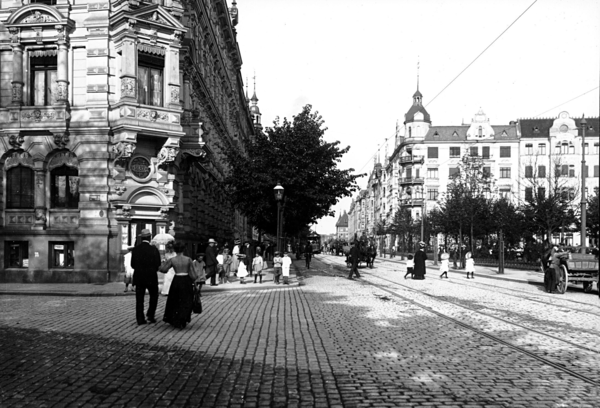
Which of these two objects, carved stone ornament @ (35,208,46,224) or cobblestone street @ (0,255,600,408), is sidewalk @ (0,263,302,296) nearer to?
carved stone ornament @ (35,208,46,224)

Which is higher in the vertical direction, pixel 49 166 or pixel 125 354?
pixel 49 166

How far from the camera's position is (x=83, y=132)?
25062 millimetres

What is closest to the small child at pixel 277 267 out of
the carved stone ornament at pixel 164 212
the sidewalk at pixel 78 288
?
the sidewalk at pixel 78 288

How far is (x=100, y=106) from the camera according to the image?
25.0 m

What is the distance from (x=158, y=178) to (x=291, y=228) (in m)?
16.6

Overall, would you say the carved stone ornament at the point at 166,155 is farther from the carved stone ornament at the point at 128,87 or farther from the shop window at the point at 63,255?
the shop window at the point at 63,255

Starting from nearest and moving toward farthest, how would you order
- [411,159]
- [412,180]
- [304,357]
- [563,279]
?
[304,357] < [563,279] < [412,180] < [411,159]

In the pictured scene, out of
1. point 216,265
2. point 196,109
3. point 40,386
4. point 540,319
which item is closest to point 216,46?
point 196,109

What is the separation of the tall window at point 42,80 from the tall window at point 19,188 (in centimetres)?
296

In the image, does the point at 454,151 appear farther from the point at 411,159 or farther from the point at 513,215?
the point at 513,215

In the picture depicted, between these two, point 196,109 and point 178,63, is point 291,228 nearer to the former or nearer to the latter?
point 196,109

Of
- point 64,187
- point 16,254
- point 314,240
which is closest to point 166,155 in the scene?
point 64,187

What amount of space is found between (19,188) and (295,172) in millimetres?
13128

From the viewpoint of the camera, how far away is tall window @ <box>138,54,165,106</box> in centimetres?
2573
